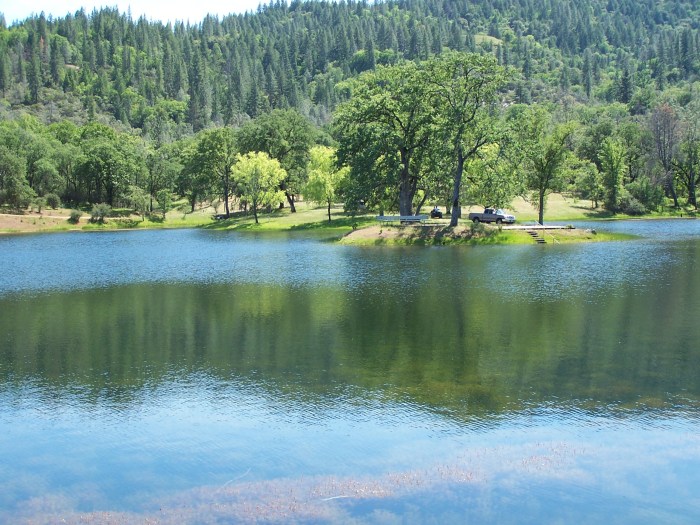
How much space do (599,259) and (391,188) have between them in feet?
133

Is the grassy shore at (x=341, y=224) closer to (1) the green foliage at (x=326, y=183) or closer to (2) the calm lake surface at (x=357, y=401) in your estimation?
(1) the green foliage at (x=326, y=183)

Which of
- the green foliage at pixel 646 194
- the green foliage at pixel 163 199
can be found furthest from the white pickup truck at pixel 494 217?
the green foliage at pixel 163 199

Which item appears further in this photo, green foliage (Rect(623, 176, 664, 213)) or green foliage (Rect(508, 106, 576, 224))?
green foliage (Rect(623, 176, 664, 213))

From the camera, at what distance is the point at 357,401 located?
26.6 m

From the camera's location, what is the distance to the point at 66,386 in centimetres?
2953

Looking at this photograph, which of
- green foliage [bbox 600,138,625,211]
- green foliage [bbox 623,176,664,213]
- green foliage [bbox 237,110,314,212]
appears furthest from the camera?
green foliage [bbox 623,176,664,213]

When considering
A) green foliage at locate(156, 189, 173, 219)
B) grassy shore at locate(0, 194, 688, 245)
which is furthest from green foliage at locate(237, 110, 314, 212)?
green foliage at locate(156, 189, 173, 219)

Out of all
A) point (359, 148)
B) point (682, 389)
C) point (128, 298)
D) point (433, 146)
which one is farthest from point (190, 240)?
point (682, 389)

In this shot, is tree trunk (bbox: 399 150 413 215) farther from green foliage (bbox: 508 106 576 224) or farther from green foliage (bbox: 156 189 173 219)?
green foliage (bbox: 156 189 173 219)

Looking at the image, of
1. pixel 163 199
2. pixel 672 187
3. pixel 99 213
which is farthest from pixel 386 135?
pixel 672 187

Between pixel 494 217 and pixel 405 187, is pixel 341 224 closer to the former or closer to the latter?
pixel 405 187

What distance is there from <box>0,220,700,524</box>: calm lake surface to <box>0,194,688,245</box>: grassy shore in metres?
29.0

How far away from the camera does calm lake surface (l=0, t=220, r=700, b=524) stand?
1894 cm

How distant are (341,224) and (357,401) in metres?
87.5
